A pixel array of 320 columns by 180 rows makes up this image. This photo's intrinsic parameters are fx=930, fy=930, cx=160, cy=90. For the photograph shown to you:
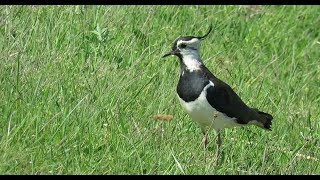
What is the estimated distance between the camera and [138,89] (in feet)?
25.6

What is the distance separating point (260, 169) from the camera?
6.70m

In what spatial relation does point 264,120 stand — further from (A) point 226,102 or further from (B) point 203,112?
(B) point 203,112

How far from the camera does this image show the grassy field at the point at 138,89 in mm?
6535

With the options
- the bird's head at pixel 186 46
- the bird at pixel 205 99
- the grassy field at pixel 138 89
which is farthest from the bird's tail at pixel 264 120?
the bird's head at pixel 186 46

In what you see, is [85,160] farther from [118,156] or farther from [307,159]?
[307,159]

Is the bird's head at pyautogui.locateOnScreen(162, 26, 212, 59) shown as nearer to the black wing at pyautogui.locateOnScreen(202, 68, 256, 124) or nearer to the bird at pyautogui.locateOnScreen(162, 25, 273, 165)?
the bird at pyautogui.locateOnScreen(162, 25, 273, 165)

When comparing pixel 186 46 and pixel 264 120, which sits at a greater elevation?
pixel 186 46

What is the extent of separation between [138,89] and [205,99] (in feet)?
2.72

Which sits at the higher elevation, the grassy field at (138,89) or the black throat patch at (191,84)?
the black throat patch at (191,84)

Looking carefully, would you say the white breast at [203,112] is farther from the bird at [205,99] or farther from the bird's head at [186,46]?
the bird's head at [186,46]

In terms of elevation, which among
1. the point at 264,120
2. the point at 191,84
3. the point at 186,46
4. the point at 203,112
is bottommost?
the point at 264,120

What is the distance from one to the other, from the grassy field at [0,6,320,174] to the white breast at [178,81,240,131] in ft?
0.66

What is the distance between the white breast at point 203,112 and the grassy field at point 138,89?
7.9 inches

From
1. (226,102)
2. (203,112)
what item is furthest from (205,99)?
(226,102)
